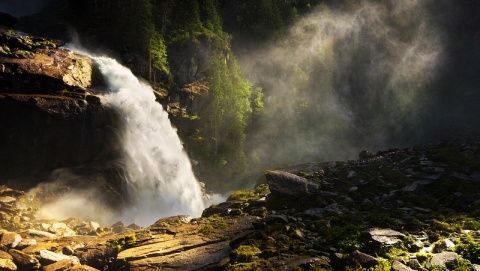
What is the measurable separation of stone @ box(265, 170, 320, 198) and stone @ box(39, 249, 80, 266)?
11790mm

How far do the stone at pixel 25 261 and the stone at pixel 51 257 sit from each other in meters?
0.25

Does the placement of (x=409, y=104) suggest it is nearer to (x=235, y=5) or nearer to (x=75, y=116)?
(x=235, y=5)

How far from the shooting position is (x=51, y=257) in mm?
12594

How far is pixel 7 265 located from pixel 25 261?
1.99 feet

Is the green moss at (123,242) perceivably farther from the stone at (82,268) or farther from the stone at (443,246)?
the stone at (443,246)

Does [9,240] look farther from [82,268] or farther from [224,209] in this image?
[224,209]

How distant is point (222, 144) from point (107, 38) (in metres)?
22.4

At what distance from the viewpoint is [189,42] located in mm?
45219

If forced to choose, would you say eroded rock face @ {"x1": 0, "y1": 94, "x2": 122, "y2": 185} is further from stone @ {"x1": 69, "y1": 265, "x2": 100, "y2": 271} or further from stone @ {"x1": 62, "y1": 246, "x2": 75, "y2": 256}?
stone @ {"x1": 69, "y1": 265, "x2": 100, "y2": 271}

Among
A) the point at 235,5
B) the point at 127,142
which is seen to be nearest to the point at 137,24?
the point at 127,142

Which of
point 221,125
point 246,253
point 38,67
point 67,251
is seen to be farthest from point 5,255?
point 221,125

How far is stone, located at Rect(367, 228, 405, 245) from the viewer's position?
1151cm

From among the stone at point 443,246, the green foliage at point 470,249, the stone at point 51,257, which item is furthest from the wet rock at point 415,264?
the stone at point 51,257

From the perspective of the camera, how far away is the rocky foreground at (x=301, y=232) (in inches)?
432
